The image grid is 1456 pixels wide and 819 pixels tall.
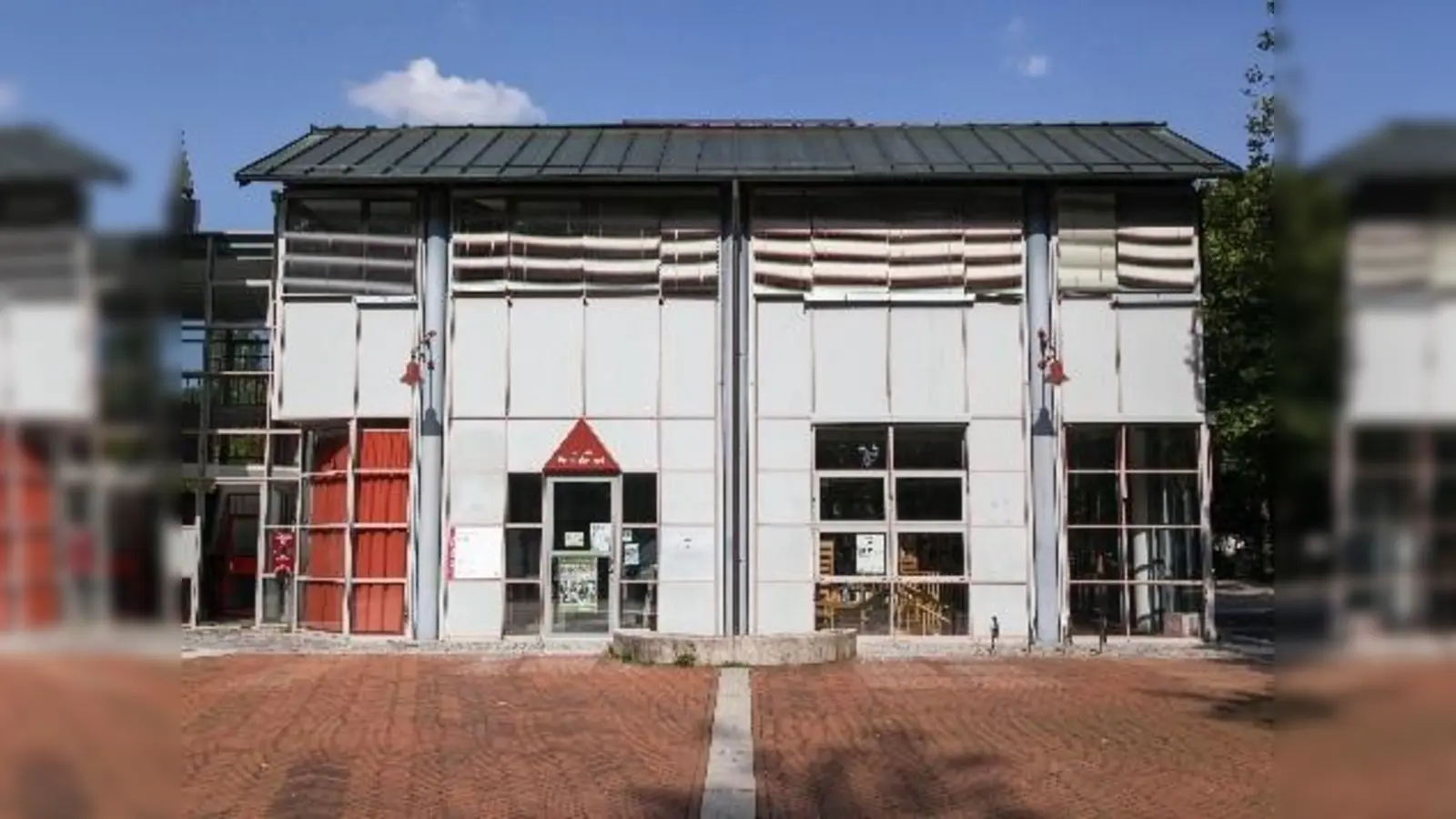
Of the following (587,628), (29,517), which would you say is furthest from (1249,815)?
(587,628)

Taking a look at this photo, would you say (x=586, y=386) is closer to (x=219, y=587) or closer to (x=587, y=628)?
(x=587, y=628)

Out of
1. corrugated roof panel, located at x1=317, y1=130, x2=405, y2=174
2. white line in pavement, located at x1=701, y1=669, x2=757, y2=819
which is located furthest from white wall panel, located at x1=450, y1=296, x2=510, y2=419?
white line in pavement, located at x1=701, y1=669, x2=757, y2=819

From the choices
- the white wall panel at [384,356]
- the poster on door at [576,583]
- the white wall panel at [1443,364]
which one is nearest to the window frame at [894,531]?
the poster on door at [576,583]

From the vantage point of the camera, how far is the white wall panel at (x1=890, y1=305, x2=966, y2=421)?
77.6 feet

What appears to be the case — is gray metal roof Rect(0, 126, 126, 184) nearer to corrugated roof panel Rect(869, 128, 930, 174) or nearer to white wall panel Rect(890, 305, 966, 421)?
white wall panel Rect(890, 305, 966, 421)

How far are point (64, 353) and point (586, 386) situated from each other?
22.7 m

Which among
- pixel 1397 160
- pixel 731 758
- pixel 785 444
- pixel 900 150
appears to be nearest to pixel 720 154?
pixel 900 150

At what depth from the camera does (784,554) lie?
2350 cm

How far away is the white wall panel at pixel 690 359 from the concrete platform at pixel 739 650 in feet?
16.9

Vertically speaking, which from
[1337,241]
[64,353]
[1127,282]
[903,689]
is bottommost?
[903,689]

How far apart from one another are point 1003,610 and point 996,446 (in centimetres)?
311

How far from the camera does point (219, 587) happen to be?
1074 inches

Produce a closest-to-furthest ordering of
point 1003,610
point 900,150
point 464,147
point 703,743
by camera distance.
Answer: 1. point 703,743
2. point 1003,610
3. point 900,150
4. point 464,147

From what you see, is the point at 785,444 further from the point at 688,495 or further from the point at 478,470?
the point at 478,470
